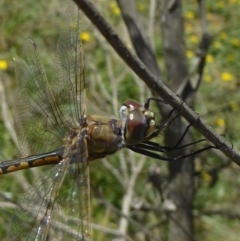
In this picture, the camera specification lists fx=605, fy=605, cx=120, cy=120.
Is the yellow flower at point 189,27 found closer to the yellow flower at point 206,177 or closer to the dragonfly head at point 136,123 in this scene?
the yellow flower at point 206,177

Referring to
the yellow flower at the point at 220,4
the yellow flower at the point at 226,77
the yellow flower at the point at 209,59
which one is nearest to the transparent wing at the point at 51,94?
the yellow flower at the point at 226,77

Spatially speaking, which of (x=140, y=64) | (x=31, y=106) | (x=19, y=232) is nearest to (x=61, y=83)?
(x=31, y=106)

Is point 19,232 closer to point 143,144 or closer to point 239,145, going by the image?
point 143,144

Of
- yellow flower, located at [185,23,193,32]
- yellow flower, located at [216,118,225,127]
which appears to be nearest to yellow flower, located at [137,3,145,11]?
yellow flower, located at [185,23,193,32]

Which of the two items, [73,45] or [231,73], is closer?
[73,45]

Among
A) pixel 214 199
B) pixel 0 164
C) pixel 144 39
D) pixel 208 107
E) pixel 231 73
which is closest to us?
pixel 0 164

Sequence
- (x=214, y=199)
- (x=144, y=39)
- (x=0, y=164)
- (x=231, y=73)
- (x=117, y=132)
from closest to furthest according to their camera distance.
A: (x=117, y=132)
(x=0, y=164)
(x=144, y=39)
(x=214, y=199)
(x=231, y=73)
